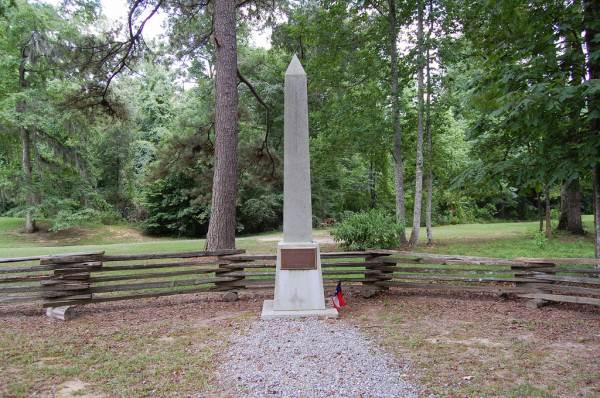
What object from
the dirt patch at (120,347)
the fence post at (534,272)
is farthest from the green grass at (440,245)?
the dirt patch at (120,347)

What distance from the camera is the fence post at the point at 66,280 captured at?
22.5ft

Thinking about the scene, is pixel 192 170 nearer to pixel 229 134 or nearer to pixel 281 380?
pixel 229 134

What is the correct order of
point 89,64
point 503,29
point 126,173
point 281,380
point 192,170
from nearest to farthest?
point 281,380 → point 503,29 → point 89,64 → point 192,170 → point 126,173

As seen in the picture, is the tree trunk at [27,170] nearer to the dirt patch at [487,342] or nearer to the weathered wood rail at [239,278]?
the weathered wood rail at [239,278]

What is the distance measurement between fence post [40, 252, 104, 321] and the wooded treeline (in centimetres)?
298

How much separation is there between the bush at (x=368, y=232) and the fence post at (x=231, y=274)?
5.92 meters

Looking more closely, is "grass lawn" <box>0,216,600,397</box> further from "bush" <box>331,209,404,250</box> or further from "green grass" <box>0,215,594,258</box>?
"green grass" <box>0,215,594,258</box>

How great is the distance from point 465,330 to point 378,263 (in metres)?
2.41

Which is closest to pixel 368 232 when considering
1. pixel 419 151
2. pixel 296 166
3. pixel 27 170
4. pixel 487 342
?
pixel 419 151

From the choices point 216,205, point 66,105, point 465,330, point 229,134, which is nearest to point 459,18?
point 229,134

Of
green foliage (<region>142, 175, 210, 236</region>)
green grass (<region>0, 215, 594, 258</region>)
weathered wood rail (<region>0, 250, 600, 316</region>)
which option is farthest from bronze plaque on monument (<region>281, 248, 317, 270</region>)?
green foliage (<region>142, 175, 210, 236</region>)

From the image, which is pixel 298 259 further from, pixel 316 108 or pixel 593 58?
pixel 316 108

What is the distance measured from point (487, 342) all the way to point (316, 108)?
16.9 meters

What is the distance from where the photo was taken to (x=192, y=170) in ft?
53.1
